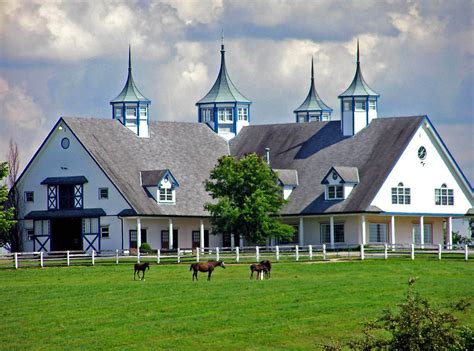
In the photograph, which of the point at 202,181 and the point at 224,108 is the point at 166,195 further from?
the point at 224,108

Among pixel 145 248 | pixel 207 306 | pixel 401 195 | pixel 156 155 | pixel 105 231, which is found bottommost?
pixel 207 306

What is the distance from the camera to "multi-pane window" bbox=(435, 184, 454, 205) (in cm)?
7812

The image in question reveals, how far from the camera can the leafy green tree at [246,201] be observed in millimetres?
70938

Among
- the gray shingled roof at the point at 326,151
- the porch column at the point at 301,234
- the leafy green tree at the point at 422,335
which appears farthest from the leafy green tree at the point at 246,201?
the leafy green tree at the point at 422,335

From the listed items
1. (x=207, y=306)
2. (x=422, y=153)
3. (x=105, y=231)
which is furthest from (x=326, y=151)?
(x=207, y=306)

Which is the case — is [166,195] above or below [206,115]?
below

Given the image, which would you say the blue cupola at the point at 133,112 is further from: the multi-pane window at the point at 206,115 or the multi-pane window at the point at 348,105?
the multi-pane window at the point at 348,105

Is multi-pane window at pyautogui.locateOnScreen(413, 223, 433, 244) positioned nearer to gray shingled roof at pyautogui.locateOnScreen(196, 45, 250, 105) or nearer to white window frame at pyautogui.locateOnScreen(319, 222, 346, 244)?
white window frame at pyautogui.locateOnScreen(319, 222, 346, 244)

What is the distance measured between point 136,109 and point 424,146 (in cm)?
1761

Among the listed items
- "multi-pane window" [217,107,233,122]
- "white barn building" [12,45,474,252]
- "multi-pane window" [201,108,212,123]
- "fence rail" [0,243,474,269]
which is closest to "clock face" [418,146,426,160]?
"white barn building" [12,45,474,252]

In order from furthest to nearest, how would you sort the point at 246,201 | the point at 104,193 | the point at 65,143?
the point at 65,143
the point at 104,193
the point at 246,201

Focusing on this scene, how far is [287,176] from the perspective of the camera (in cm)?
7881

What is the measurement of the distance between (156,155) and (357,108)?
1245cm

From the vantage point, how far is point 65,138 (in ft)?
250
